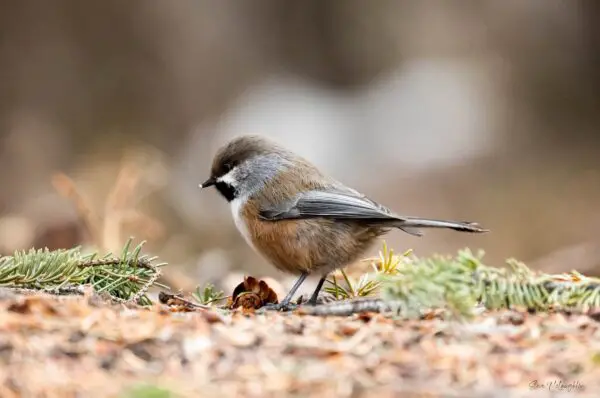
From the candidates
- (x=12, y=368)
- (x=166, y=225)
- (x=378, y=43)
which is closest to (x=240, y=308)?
(x=12, y=368)

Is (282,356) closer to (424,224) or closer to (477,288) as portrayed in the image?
(477,288)

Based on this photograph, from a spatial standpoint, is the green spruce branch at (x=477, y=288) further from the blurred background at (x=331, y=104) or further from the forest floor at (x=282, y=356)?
the blurred background at (x=331, y=104)

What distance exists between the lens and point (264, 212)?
124 inches

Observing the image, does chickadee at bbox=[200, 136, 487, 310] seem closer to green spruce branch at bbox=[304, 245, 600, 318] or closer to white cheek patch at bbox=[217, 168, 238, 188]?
white cheek patch at bbox=[217, 168, 238, 188]

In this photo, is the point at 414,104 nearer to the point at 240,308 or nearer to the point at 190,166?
the point at 190,166

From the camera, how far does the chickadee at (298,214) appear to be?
3.01 metres

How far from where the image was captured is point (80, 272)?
233 centimetres

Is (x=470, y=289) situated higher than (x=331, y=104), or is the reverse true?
(x=331, y=104)

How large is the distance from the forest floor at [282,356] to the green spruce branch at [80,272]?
1.37ft

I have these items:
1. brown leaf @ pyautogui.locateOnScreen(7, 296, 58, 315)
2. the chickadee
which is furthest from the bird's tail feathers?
brown leaf @ pyautogui.locateOnScreen(7, 296, 58, 315)

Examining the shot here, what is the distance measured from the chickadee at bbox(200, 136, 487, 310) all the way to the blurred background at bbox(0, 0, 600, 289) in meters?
2.11

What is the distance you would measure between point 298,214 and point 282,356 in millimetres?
1536

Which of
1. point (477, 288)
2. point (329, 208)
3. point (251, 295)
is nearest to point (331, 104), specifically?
point (329, 208)

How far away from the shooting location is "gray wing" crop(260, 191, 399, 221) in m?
3.00
